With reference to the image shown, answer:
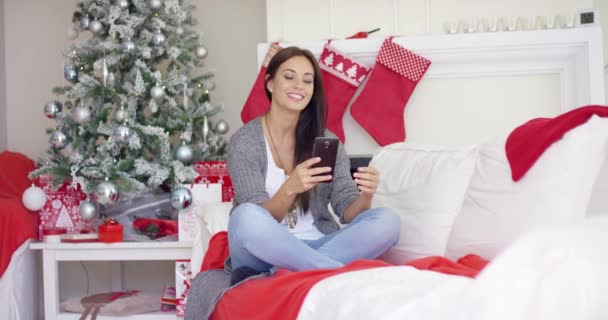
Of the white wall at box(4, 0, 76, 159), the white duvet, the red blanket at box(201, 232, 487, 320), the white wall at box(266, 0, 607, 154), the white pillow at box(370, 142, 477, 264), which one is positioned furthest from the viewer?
the white wall at box(4, 0, 76, 159)

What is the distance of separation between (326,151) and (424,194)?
12.3 inches

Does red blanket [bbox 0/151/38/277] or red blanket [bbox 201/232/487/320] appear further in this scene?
red blanket [bbox 0/151/38/277]

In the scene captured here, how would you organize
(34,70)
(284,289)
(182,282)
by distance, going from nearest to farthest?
(284,289) → (182,282) → (34,70)

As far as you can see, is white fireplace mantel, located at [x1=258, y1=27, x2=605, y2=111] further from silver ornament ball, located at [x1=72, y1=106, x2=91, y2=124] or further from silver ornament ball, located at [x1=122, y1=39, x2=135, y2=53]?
silver ornament ball, located at [x1=72, y1=106, x2=91, y2=124]

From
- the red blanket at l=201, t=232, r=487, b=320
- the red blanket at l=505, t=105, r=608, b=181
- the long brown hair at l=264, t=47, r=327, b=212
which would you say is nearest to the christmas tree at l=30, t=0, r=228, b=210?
the long brown hair at l=264, t=47, r=327, b=212

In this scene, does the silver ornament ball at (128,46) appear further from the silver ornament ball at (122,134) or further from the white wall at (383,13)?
the white wall at (383,13)

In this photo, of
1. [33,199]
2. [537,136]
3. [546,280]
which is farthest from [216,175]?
[546,280]

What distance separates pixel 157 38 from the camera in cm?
372

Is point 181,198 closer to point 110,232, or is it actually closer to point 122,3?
point 110,232

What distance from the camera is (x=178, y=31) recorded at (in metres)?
3.82

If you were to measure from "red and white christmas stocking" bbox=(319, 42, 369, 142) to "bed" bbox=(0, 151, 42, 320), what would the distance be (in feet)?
4.77

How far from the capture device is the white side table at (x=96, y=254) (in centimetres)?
355

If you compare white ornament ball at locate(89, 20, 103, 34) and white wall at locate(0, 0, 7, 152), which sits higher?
white ornament ball at locate(89, 20, 103, 34)

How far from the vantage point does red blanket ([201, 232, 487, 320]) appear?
5.84ft
